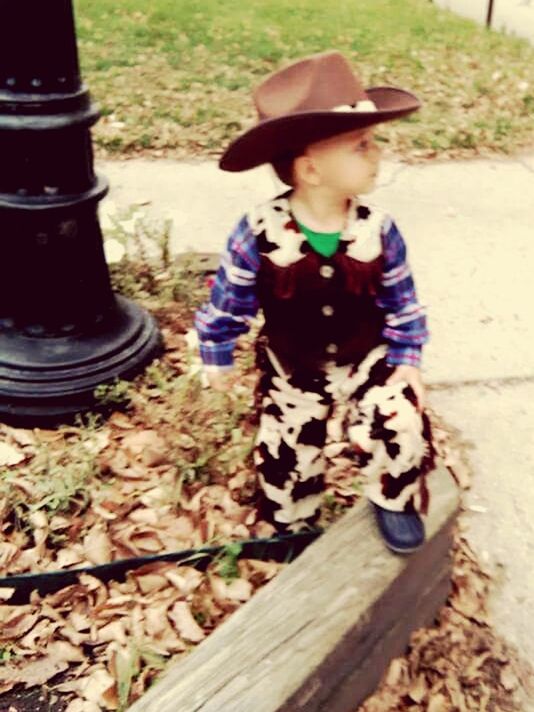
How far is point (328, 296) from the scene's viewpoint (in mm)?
1973

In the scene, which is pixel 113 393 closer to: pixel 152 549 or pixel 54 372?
pixel 54 372

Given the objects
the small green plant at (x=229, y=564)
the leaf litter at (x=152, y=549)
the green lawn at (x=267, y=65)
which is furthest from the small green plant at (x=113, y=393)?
the green lawn at (x=267, y=65)

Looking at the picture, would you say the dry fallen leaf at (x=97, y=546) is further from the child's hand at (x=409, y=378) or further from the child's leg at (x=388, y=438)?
the child's hand at (x=409, y=378)

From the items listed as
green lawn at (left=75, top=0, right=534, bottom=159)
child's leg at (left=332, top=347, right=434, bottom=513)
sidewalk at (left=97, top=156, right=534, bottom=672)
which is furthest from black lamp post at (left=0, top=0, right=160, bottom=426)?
green lawn at (left=75, top=0, right=534, bottom=159)

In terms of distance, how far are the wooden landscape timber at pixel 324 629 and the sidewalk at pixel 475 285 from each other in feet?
1.20

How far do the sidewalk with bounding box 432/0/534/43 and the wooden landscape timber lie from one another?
736cm

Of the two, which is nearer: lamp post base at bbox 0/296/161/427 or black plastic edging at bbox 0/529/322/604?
black plastic edging at bbox 0/529/322/604

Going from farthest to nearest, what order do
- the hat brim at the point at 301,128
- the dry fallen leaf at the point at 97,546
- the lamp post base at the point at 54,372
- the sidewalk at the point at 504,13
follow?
the sidewalk at the point at 504,13
the lamp post base at the point at 54,372
the dry fallen leaf at the point at 97,546
the hat brim at the point at 301,128

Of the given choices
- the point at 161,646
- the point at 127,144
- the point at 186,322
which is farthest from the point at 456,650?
the point at 127,144

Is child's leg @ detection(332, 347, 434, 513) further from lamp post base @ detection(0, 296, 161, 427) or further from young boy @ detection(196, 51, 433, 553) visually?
lamp post base @ detection(0, 296, 161, 427)

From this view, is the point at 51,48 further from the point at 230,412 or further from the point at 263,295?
the point at 230,412

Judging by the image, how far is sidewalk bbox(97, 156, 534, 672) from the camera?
2635 mm

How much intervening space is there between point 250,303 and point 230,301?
0.05m

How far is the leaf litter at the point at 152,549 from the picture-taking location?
2150 mm
